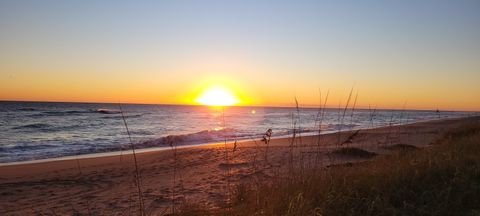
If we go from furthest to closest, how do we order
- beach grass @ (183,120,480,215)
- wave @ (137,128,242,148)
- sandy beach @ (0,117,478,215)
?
1. wave @ (137,128,242,148)
2. sandy beach @ (0,117,478,215)
3. beach grass @ (183,120,480,215)

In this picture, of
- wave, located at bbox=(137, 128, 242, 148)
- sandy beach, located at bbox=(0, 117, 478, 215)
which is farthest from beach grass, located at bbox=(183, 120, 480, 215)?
wave, located at bbox=(137, 128, 242, 148)

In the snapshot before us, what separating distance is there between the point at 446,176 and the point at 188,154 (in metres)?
11.2

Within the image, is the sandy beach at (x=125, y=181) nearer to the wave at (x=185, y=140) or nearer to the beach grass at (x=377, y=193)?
the beach grass at (x=377, y=193)

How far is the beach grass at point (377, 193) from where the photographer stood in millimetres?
3949

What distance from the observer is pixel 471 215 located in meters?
3.88

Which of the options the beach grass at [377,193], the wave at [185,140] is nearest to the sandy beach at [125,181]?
the beach grass at [377,193]

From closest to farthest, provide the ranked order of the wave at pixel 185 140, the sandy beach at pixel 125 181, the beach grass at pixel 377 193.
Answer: the beach grass at pixel 377 193 < the sandy beach at pixel 125 181 < the wave at pixel 185 140

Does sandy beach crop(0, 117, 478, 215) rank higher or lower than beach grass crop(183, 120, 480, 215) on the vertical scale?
lower

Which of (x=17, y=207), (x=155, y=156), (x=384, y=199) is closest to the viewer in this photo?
(x=384, y=199)

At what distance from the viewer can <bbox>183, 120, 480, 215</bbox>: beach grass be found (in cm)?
395

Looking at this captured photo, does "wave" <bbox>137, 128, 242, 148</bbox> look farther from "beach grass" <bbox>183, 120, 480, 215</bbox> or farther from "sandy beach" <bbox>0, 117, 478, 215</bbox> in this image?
"beach grass" <bbox>183, 120, 480, 215</bbox>

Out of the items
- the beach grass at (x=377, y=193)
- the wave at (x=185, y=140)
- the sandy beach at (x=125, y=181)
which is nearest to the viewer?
the beach grass at (x=377, y=193)

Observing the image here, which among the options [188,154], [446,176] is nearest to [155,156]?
[188,154]

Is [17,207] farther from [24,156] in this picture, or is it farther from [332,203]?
[24,156]
